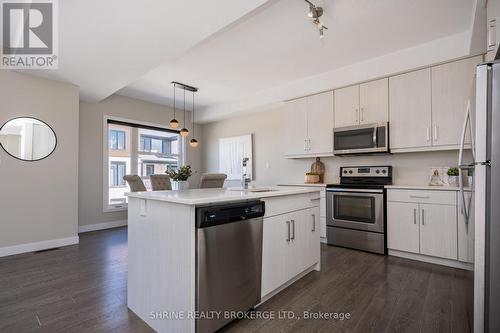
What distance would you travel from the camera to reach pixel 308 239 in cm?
242

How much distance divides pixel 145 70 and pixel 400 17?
10.1 ft

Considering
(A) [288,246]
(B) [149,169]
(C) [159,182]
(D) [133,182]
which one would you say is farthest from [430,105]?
(B) [149,169]

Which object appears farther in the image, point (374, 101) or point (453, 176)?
point (374, 101)

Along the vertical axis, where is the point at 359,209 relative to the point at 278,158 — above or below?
below

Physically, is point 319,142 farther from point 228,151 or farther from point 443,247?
point 228,151

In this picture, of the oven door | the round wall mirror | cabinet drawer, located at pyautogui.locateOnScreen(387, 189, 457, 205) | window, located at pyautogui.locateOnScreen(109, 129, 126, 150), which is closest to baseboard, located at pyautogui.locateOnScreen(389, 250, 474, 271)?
the oven door

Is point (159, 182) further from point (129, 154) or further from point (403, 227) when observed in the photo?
point (403, 227)

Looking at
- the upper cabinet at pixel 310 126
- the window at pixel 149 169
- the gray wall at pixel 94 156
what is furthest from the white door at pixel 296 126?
the gray wall at pixel 94 156

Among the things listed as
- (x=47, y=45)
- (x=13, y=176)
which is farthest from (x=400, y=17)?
(x=13, y=176)

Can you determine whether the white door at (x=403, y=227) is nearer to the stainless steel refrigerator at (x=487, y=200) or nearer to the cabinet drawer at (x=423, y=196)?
the cabinet drawer at (x=423, y=196)

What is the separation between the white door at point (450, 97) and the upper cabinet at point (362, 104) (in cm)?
55

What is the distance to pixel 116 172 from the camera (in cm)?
507

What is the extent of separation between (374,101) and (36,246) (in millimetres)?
5280

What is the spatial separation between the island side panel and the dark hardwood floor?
18cm
